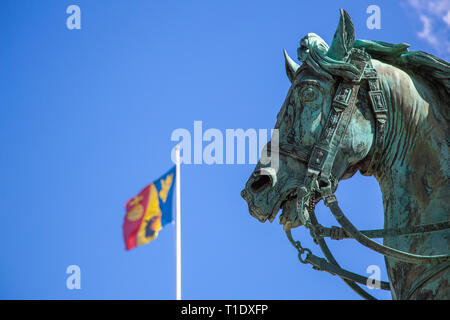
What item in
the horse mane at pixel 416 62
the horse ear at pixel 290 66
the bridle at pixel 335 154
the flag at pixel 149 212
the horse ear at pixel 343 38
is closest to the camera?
the bridle at pixel 335 154

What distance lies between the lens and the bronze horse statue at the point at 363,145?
32.3 feet

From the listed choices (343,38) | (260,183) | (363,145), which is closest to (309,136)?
(363,145)

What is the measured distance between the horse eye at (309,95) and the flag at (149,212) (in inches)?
779

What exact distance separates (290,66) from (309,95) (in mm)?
1037

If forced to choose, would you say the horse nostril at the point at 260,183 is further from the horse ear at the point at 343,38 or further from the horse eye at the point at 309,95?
the horse ear at the point at 343,38

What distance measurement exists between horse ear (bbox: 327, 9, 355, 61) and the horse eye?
1.35 feet

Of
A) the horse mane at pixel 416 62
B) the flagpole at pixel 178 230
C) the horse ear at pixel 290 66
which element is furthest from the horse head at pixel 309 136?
the flagpole at pixel 178 230

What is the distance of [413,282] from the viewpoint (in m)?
9.64

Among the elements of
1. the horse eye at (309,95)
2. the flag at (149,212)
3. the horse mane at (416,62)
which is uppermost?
the flag at (149,212)

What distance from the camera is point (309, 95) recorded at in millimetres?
10320

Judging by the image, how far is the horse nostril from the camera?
33.7 ft

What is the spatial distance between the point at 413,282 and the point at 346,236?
777 millimetres
